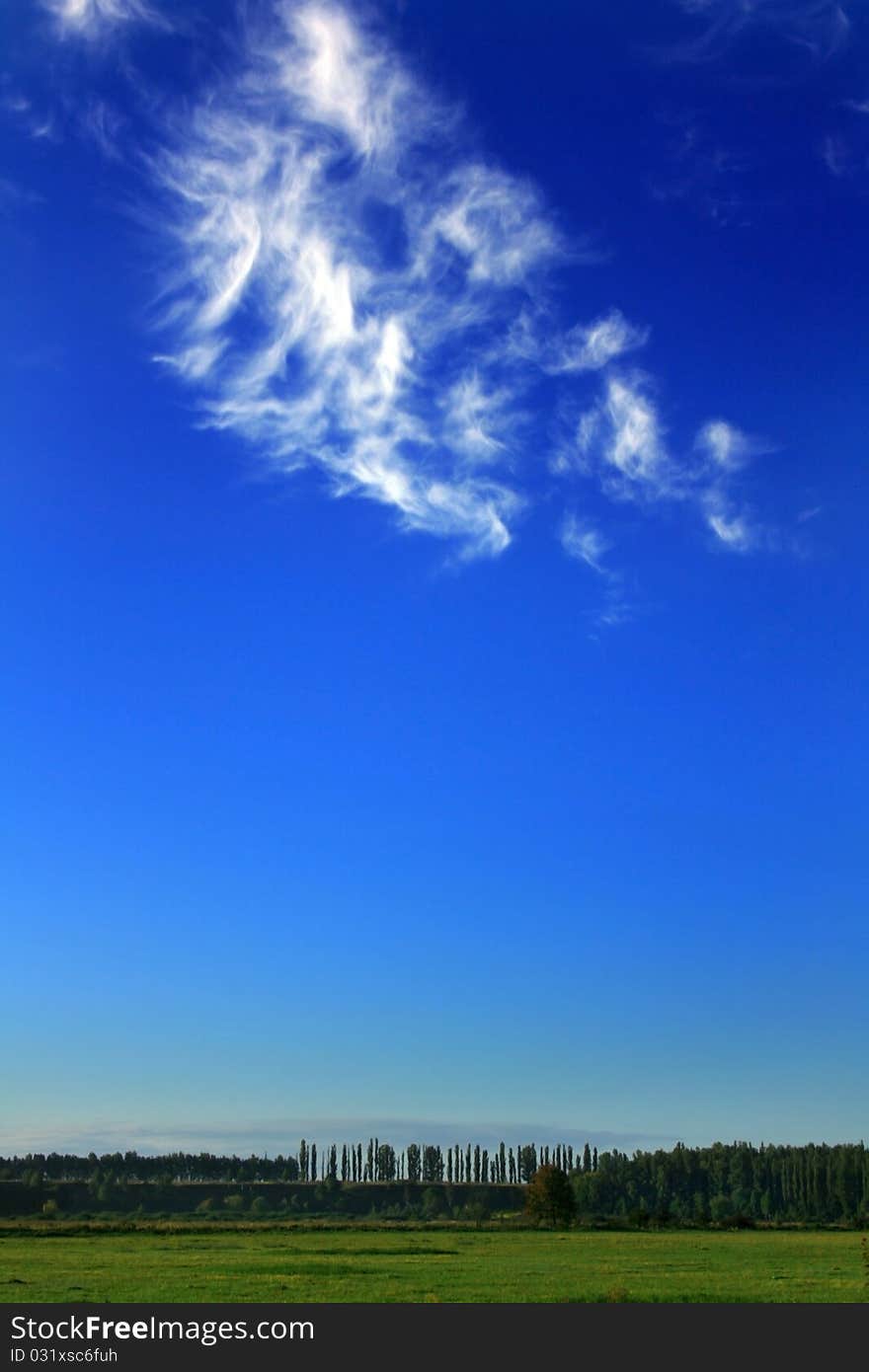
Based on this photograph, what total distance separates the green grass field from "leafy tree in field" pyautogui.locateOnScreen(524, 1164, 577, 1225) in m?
41.9

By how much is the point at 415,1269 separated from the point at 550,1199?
84922 millimetres

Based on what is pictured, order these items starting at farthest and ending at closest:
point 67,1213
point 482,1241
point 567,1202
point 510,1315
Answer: point 67,1213
point 567,1202
point 482,1241
point 510,1315

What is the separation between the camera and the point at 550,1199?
440 feet

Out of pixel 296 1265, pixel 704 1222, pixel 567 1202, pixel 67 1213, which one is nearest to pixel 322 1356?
pixel 296 1265

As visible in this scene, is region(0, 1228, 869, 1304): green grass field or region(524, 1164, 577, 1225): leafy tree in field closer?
region(0, 1228, 869, 1304): green grass field

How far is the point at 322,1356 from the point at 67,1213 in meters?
192

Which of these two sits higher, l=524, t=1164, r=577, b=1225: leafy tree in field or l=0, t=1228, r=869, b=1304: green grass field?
l=0, t=1228, r=869, b=1304: green grass field

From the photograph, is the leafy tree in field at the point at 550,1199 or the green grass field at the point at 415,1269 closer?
the green grass field at the point at 415,1269

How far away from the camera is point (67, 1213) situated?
19638 cm

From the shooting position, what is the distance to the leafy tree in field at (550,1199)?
13338 centimetres

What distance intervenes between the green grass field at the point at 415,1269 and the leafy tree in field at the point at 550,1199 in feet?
137

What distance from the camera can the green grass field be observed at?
42.7 m

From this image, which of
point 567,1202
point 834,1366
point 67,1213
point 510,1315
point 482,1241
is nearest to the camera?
point 834,1366

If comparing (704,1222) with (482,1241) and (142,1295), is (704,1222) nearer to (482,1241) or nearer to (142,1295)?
(482,1241)
